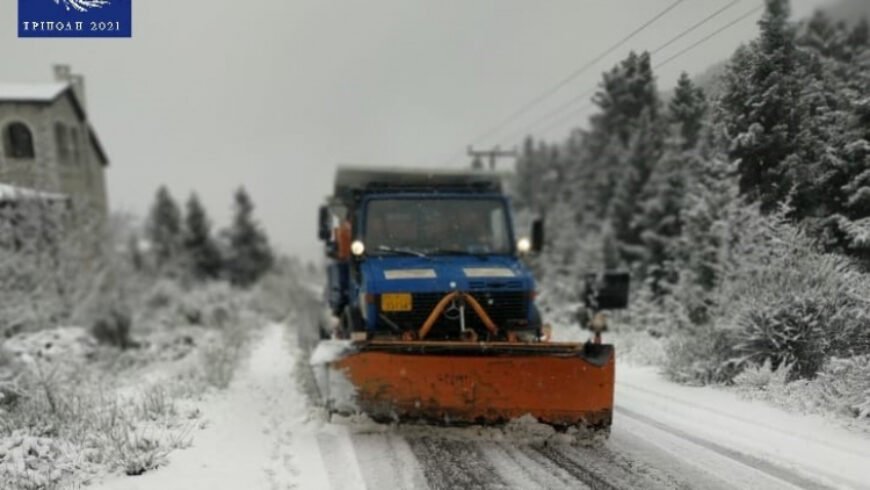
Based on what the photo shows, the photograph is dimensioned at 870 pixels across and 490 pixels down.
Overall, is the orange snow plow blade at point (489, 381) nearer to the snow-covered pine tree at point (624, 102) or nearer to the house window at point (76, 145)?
the snow-covered pine tree at point (624, 102)

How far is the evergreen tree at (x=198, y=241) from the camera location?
47.2m

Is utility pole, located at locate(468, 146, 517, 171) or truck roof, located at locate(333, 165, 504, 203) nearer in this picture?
truck roof, located at locate(333, 165, 504, 203)

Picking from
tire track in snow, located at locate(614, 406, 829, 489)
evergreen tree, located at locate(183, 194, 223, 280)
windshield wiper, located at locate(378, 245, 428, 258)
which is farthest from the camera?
evergreen tree, located at locate(183, 194, 223, 280)

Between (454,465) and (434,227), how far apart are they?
337 cm

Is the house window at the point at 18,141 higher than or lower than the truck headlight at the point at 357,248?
higher

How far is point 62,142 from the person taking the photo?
66.6 ft

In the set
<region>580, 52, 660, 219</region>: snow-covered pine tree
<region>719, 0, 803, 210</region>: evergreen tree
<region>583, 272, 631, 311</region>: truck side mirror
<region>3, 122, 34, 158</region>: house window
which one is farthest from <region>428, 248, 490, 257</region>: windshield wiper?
<region>3, 122, 34, 158</region>: house window

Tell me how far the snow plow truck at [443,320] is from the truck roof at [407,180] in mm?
16

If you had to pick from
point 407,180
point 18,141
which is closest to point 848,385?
point 407,180

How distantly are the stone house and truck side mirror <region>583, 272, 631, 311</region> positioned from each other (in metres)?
12.4

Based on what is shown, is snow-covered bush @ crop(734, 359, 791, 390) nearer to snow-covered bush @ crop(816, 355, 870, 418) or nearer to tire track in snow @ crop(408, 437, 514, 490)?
snow-covered bush @ crop(816, 355, 870, 418)

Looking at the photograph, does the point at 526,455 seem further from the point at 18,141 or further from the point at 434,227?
the point at 18,141

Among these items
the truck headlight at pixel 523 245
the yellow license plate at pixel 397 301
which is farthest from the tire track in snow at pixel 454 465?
the truck headlight at pixel 523 245

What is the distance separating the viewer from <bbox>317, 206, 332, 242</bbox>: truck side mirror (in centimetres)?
923
